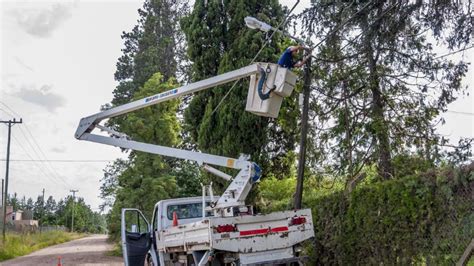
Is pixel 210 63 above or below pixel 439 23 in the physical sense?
above

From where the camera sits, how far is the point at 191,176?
26.2 meters

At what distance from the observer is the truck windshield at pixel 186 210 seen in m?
11.7

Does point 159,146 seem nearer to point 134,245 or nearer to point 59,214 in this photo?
point 134,245

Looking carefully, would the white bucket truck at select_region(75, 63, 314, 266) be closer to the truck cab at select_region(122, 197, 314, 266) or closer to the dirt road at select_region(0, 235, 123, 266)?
the truck cab at select_region(122, 197, 314, 266)

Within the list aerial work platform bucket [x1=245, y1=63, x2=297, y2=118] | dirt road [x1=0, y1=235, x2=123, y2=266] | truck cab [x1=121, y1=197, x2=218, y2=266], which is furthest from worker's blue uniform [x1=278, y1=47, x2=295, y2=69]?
dirt road [x1=0, y1=235, x2=123, y2=266]

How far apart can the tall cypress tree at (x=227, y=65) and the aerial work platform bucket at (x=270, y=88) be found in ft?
26.9

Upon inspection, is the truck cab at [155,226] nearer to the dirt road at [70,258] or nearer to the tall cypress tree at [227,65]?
the tall cypress tree at [227,65]

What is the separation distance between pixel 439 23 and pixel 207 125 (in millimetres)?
9404

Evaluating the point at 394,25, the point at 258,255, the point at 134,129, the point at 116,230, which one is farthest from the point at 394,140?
the point at 116,230

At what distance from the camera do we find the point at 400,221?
8.28m

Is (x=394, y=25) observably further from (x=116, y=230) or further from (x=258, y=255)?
(x=116, y=230)

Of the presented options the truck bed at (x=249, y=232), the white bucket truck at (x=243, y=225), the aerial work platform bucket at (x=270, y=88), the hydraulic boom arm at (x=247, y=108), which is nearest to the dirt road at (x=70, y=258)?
the hydraulic boom arm at (x=247, y=108)

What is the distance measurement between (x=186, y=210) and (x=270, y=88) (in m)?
4.44

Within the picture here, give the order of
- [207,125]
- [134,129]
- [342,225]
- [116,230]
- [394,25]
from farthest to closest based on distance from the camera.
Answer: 1. [116,230]
2. [134,129]
3. [207,125]
4. [394,25]
5. [342,225]
